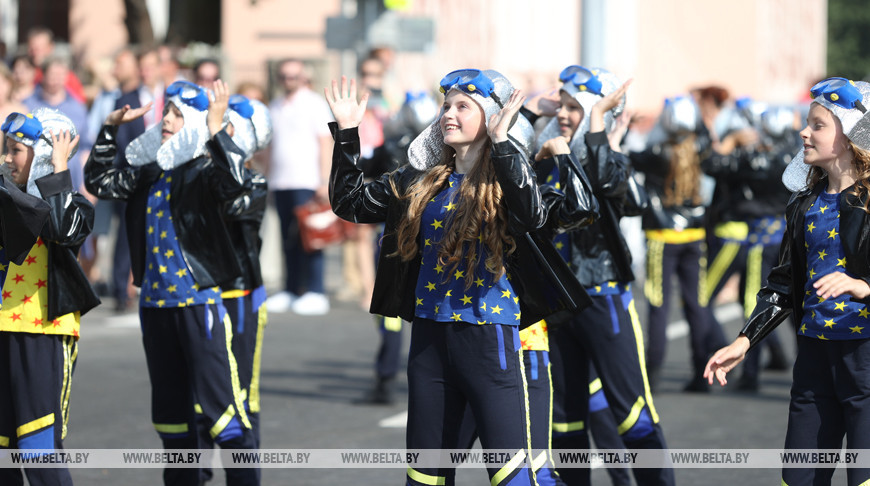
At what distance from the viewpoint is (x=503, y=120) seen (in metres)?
4.85

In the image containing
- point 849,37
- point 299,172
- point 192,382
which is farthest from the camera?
point 849,37

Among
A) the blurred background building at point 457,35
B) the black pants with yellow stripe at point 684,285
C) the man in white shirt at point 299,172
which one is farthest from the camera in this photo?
the blurred background building at point 457,35

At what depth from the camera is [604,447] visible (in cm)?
657

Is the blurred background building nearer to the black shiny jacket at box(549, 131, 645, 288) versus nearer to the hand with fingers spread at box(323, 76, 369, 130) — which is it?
the black shiny jacket at box(549, 131, 645, 288)

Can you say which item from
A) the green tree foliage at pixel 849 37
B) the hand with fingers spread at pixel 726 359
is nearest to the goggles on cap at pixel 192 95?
the hand with fingers spread at pixel 726 359

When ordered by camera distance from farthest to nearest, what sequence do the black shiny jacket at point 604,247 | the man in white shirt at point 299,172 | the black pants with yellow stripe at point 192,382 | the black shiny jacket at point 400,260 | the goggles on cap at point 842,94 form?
the man in white shirt at point 299,172 < the black shiny jacket at point 604,247 < the black pants with yellow stripe at point 192,382 < the black shiny jacket at point 400,260 < the goggles on cap at point 842,94

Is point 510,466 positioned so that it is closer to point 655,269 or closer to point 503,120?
point 503,120

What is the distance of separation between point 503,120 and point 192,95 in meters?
2.05

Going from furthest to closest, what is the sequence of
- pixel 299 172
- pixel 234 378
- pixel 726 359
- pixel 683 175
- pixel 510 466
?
pixel 299 172 < pixel 683 175 < pixel 234 378 < pixel 726 359 < pixel 510 466

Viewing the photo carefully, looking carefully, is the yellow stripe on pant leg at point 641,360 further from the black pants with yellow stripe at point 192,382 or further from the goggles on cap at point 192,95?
the goggles on cap at point 192,95

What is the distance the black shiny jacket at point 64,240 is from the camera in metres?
5.54

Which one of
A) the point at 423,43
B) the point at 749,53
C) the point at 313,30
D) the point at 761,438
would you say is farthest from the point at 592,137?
the point at 749,53

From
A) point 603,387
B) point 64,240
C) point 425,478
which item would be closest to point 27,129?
point 64,240

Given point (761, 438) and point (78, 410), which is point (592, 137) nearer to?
point (761, 438)
